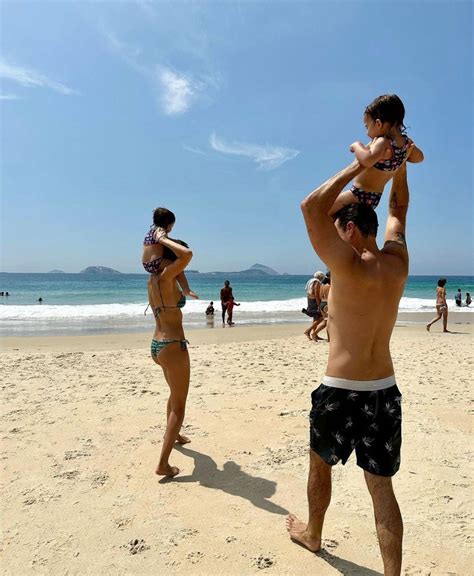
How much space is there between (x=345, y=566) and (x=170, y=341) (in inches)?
83.3

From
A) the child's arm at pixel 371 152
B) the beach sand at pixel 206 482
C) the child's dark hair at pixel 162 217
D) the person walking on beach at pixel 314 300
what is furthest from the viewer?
the person walking on beach at pixel 314 300

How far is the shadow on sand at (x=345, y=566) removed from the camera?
2561 millimetres

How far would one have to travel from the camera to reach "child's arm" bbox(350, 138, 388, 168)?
204 centimetres

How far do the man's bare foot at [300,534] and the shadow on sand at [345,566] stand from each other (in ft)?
0.21

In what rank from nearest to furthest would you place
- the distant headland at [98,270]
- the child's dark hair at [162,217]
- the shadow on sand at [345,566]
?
the shadow on sand at [345,566] → the child's dark hair at [162,217] → the distant headland at [98,270]

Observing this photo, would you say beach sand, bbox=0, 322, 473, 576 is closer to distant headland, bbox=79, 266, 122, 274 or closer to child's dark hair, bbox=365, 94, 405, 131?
child's dark hair, bbox=365, 94, 405, 131

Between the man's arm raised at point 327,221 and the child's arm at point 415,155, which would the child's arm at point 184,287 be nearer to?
the man's arm raised at point 327,221

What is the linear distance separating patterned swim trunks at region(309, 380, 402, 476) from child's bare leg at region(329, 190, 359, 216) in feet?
3.21

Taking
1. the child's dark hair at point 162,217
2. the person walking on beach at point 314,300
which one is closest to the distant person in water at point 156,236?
the child's dark hair at point 162,217

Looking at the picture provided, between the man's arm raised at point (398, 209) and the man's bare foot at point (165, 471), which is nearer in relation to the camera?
the man's arm raised at point (398, 209)

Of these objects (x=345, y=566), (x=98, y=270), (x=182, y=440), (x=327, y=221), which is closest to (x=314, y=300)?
(x=182, y=440)

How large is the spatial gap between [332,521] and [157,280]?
2.35m

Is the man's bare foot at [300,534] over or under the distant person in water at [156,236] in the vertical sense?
under

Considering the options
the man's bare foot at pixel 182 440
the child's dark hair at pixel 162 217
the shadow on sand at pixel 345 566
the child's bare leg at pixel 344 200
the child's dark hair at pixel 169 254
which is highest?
the child's dark hair at pixel 162 217
